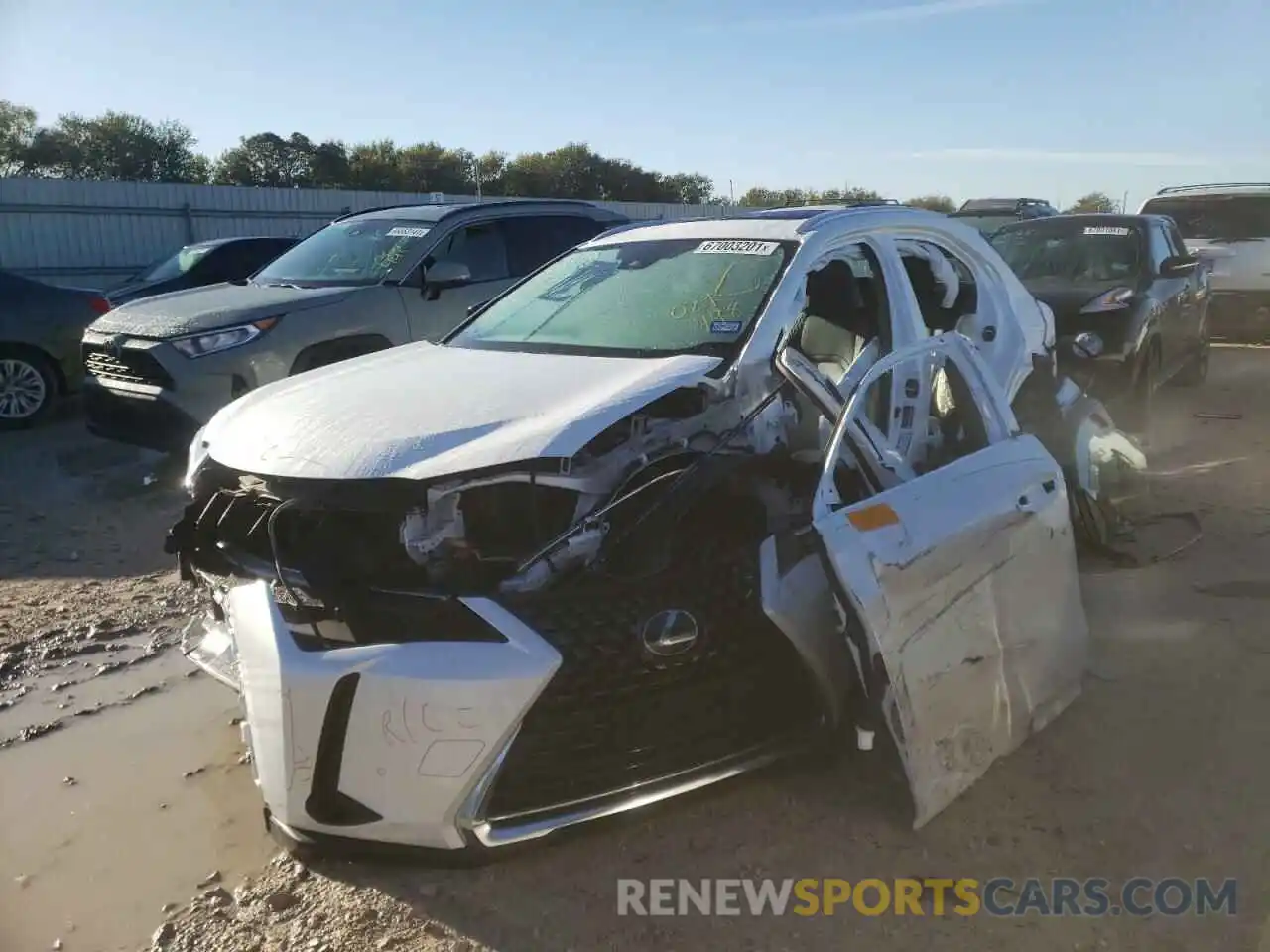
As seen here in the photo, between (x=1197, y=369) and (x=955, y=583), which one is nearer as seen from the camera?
(x=955, y=583)

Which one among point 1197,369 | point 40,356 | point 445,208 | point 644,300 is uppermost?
point 445,208

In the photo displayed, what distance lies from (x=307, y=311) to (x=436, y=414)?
3763 mm

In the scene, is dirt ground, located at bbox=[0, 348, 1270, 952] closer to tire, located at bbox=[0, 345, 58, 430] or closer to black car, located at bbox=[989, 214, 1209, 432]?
black car, located at bbox=[989, 214, 1209, 432]

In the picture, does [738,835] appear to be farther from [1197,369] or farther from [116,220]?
[116,220]

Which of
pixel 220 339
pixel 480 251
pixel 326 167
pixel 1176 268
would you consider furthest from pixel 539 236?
pixel 326 167

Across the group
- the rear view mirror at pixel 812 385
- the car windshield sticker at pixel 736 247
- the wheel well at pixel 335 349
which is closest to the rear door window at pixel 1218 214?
the wheel well at pixel 335 349

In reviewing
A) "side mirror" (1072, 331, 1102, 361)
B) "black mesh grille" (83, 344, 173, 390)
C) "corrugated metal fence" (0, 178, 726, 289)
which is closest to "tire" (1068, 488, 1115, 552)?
"side mirror" (1072, 331, 1102, 361)

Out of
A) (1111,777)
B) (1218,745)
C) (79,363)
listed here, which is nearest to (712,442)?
(1111,777)

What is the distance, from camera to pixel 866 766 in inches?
128

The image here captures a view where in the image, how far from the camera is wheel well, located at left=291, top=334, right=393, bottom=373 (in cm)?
643

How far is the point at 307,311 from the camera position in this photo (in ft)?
21.4

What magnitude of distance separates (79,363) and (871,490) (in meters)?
8.13

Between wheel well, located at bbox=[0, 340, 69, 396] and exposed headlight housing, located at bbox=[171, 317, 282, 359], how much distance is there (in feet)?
11.4

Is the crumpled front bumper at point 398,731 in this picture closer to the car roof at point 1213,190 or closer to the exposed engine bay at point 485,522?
the exposed engine bay at point 485,522
